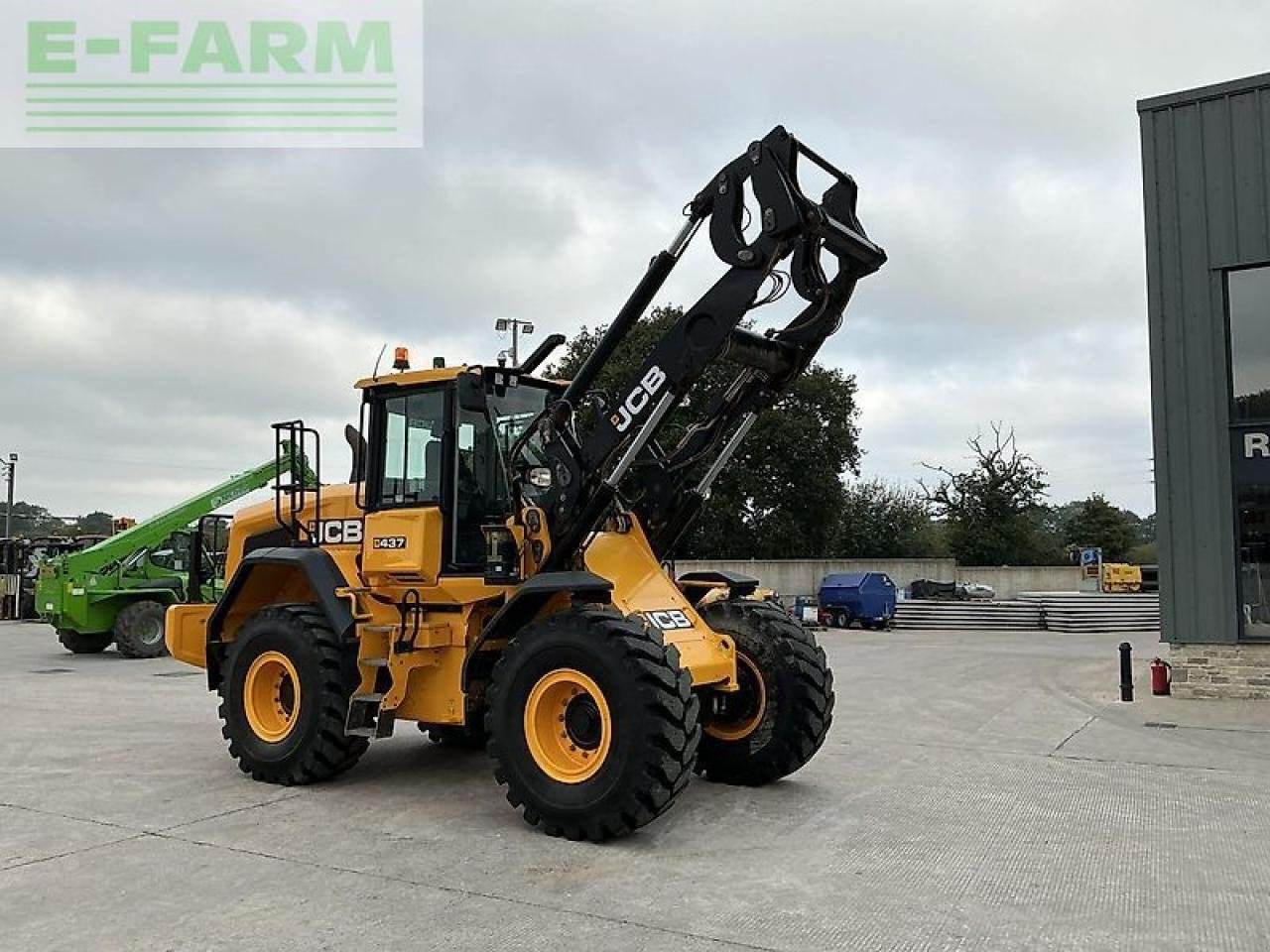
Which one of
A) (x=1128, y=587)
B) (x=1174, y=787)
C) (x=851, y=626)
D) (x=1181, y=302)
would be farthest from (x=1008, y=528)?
(x=1174, y=787)

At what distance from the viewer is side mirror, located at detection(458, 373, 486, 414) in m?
7.42

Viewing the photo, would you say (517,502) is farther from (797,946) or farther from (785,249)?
(797,946)

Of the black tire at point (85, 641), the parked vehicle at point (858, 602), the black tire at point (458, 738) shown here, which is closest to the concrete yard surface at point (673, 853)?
the black tire at point (458, 738)

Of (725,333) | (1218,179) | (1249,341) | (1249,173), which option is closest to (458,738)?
(725,333)

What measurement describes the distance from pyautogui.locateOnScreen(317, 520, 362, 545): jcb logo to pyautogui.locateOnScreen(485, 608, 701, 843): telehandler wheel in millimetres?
2064

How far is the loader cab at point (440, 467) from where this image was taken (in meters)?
7.54

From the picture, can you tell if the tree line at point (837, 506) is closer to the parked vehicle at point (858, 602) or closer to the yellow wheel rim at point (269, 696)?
the parked vehicle at point (858, 602)

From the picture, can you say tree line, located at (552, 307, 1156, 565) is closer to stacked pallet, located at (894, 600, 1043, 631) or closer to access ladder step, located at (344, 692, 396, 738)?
stacked pallet, located at (894, 600, 1043, 631)

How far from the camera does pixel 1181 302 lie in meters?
13.6

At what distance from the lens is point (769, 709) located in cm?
750

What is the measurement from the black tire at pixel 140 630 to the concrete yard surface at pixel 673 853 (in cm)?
871

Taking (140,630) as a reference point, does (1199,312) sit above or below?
above

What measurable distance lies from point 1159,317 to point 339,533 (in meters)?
10.8

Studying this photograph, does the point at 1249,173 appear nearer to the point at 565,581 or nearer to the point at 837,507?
the point at 565,581
